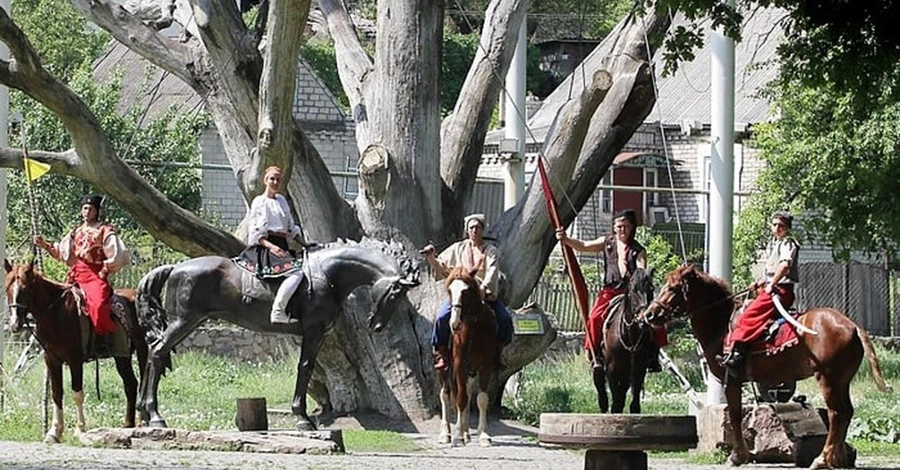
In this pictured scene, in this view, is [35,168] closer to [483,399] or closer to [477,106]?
[483,399]

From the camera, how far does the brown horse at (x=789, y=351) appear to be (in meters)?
17.8

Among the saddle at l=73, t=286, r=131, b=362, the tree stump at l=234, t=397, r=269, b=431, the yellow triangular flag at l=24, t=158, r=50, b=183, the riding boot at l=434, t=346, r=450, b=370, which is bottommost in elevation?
the tree stump at l=234, t=397, r=269, b=431

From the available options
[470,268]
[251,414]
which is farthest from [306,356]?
[470,268]

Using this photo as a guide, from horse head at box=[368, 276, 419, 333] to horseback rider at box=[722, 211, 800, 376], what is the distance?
3.15 meters

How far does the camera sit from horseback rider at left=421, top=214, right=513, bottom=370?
19641 millimetres

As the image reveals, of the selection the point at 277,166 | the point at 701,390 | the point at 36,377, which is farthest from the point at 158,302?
the point at 701,390

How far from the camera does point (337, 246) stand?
19.3 meters

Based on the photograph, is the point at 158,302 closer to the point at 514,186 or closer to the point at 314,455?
the point at 314,455

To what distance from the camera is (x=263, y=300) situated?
1930 cm

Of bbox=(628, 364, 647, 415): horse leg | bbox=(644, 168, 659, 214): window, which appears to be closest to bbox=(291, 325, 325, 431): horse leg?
bbox=(628, 364, 647, 415): horse leg

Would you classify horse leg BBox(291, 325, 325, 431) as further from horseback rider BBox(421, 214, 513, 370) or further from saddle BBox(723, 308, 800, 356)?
saddle BBox(723, 308, 800, 356)

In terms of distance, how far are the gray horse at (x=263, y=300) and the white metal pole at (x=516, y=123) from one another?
5793 mm

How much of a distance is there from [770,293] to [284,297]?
185 inches

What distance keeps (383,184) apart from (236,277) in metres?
3.54
